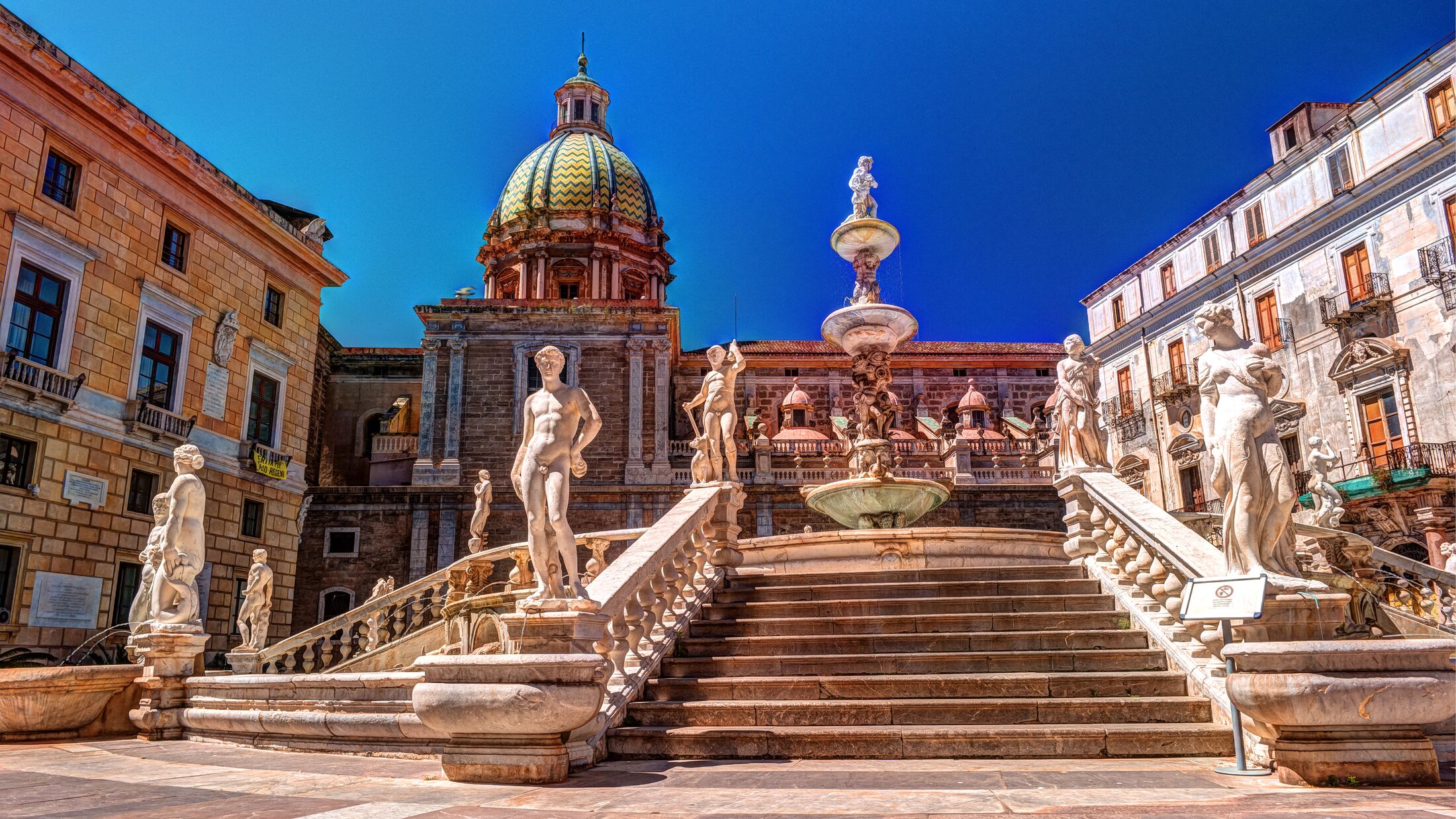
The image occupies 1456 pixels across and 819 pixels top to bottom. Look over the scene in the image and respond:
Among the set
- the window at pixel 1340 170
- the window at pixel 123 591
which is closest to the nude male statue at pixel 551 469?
the window at pixel 123 591

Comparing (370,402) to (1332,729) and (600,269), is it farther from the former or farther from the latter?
(1332,729)

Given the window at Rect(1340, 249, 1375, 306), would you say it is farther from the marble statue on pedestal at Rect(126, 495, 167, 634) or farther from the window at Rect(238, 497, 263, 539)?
the window at Rect(238, 497, 263, 539)

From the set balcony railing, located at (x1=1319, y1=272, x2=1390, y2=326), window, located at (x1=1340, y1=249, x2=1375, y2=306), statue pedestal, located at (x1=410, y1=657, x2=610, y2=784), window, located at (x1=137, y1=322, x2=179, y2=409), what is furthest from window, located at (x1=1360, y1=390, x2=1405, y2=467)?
window, located at (x1=137, y1=322, x2=179, y2=409)

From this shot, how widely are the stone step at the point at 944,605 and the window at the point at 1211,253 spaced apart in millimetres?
23667

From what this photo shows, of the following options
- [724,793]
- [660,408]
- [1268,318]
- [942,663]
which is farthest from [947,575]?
[660,408]

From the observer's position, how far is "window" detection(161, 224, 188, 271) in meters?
19.7

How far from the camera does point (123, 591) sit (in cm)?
1753

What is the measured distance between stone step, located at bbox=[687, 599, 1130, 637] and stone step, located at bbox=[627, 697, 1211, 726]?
1236mm

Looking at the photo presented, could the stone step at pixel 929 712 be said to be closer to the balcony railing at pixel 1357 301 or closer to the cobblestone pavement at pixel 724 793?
the cobblestone pavement at pixel 724 793

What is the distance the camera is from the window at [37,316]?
1617cm

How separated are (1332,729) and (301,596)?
29.4 metres

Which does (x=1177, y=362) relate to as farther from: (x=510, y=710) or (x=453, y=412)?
(x=510, y=710)

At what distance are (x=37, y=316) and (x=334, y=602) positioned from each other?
1456cm

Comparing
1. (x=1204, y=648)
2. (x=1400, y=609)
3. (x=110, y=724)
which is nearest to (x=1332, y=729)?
(x=1204, y=648)
